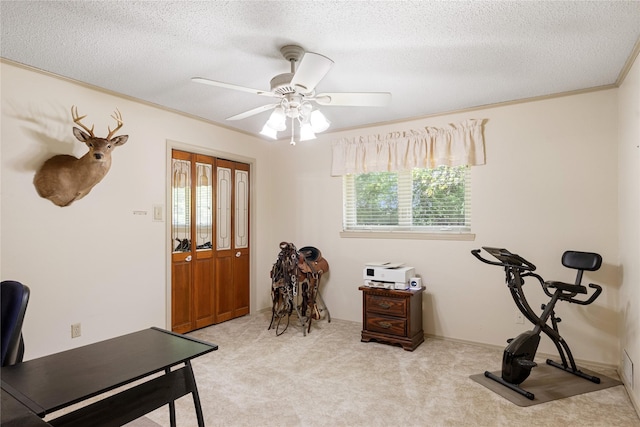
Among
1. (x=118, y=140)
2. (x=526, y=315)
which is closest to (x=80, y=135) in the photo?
(x=118, y=140)

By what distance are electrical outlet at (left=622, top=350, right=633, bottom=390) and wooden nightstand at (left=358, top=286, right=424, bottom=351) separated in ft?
5.38

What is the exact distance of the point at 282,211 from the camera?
5.17m

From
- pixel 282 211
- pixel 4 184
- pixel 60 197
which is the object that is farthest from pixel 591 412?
pixel 4 184

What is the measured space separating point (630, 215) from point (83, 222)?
4407 millimetres

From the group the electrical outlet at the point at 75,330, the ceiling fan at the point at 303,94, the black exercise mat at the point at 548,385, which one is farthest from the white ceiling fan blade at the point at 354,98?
the electrical outlet at the point at 75,330

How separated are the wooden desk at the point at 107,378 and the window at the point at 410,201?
298cm

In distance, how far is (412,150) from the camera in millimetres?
4137

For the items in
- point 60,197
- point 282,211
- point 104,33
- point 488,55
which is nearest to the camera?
point 104,33

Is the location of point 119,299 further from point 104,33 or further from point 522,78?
point 522,78

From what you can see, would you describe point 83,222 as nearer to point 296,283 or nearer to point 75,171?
point 75,171

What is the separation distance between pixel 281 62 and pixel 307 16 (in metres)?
0.64

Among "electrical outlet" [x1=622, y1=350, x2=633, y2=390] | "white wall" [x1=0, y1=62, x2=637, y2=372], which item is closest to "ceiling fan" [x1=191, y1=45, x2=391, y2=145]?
"white wall" [x1=0, y1=62, x2=637, y2=372]

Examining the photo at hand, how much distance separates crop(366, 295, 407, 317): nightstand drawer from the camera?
369 cm

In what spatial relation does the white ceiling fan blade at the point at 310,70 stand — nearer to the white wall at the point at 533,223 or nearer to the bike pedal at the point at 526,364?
the white wall at the point at 533,223
